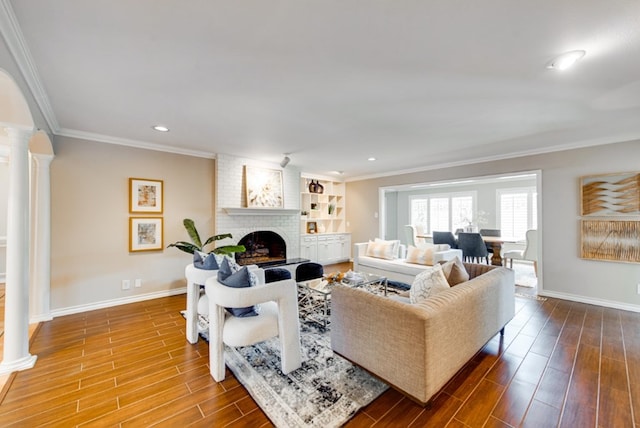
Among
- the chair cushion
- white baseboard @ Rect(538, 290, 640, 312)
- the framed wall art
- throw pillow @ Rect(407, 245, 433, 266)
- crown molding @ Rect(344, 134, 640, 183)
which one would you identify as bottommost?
white baseboard @ Rect(538, 290, 640, 312)

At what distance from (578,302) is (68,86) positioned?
22.4 feet

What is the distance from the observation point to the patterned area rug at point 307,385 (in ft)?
5.81

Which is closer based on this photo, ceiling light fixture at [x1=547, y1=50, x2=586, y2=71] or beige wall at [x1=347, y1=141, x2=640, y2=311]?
ceiling light fixture at [x1=547, y1=50, x2=586, y2=71]

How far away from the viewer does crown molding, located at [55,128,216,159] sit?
3592mm

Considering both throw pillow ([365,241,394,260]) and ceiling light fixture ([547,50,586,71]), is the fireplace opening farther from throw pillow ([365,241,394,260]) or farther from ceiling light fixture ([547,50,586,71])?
ceiling light fixture ([547,50,586,71])

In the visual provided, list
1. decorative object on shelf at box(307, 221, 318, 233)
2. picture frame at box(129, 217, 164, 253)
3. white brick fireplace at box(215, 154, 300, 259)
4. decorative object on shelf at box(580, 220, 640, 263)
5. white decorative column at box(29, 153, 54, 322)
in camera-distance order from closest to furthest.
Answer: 1. white decorative column at box(29, 153, 54, 322)
2. decorative object on shelf at box(580, 220, 640, 263)
3. picture frame at box(129, 217, 164, 253)
4. white brick fireplace at box(215, 154, 300, 259)
5. decorative object on shelf at box(307, 221, 318, 233)

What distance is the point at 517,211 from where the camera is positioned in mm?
7531

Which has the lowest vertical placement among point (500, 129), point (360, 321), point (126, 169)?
point (360, 321)

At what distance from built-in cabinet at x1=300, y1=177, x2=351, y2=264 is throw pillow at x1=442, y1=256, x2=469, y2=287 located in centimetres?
418

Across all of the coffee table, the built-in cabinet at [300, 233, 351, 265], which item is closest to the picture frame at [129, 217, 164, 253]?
the coffee table

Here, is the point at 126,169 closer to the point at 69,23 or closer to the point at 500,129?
the point at 69,23

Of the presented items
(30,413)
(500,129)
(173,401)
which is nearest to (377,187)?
(500,129)

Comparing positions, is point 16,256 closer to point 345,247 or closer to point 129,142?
point 129,142

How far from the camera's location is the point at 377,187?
275 inches
